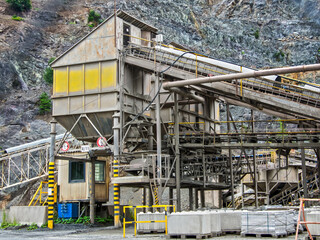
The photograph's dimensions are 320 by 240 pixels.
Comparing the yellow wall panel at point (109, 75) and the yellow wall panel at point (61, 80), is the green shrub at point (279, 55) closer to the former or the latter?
the yellow wall panel at point (109, 75)

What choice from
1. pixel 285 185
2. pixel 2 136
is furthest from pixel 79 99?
pixel 2 136

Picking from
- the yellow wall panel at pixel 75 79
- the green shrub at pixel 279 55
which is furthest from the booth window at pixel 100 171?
the green shrub at pixel 279 55

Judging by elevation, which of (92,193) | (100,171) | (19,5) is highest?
(19,5)

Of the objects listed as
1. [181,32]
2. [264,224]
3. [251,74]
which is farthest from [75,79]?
[181,32]

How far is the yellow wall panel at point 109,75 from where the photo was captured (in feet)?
87.8

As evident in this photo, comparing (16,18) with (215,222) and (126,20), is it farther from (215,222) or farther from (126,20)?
(215,222)

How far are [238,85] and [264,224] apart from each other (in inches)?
361

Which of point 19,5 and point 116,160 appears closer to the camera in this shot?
point 116,160

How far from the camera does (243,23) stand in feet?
241

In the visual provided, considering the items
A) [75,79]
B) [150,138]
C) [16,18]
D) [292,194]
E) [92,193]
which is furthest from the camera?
[16,18]

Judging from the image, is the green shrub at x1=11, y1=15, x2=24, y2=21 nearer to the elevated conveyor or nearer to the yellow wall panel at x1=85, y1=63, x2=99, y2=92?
the yellow wall panel at x1=85, y1=63, x2=99, y2=92

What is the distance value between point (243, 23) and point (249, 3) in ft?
20.5

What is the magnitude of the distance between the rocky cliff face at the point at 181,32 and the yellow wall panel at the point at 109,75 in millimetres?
31246

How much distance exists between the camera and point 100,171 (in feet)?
111
